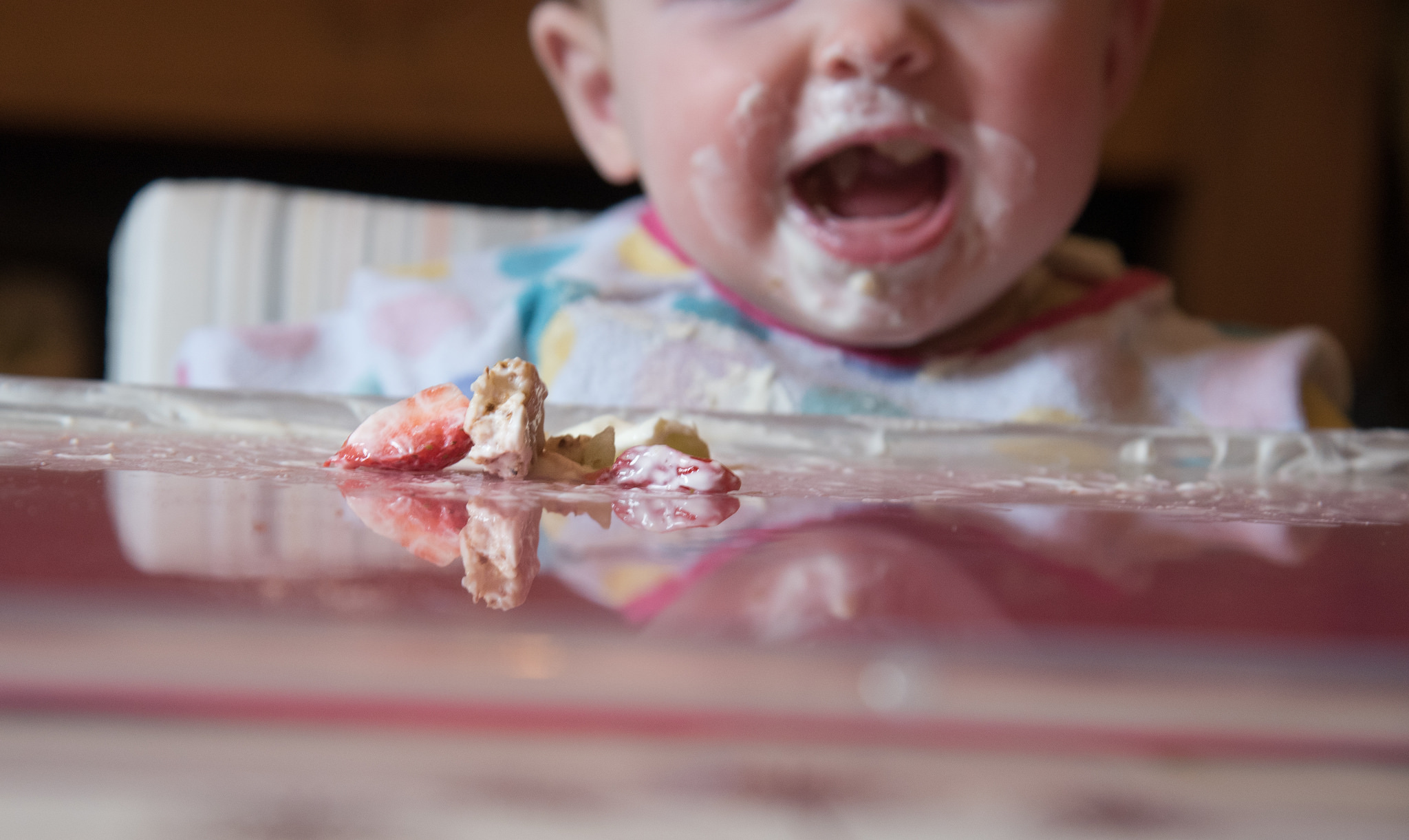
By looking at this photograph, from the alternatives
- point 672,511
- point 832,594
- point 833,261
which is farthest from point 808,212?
point 832,594

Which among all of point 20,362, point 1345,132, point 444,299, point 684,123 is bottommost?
point 20,362

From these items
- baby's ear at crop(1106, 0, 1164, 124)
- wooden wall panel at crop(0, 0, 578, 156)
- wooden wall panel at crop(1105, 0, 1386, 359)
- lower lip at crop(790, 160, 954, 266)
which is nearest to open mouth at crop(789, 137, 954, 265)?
lower lip at crop(790, 160, 954, 266)

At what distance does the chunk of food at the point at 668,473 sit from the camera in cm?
35

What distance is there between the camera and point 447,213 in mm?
1088

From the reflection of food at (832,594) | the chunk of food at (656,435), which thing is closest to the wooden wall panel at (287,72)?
the chunk of food at (656,435)

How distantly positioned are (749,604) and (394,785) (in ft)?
0.19

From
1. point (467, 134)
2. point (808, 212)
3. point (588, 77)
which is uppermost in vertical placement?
point (467, 134)

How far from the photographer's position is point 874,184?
695 millimetres

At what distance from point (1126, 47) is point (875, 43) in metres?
0.28

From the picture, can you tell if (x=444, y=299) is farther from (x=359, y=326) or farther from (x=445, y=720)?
(x=445, y=720)

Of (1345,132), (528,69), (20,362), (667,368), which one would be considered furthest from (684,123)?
(1345,132)

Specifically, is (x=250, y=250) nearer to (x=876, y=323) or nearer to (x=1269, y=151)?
(x=876, y=323)

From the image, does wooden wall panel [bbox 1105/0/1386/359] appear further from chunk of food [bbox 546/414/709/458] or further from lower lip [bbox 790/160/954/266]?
chunk of food [bbox 546/414/709/458]

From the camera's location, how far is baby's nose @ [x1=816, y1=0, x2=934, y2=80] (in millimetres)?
593
